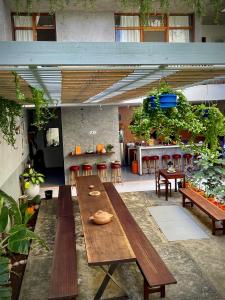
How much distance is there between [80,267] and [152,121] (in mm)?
2948

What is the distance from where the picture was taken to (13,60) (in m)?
2.03

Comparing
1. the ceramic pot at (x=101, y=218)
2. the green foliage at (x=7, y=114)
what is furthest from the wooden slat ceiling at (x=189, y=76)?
the green foliage at (x=7, y=114)

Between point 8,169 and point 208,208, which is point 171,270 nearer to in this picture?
point 208,208

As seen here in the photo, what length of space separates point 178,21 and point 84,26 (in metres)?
3.03

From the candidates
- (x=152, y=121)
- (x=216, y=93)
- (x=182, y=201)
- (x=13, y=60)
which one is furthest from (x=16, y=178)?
(x=216, y=93)

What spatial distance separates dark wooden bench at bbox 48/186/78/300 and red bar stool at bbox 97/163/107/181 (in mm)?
4505

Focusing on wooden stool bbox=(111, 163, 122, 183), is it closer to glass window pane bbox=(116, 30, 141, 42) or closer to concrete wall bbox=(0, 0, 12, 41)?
glass window pane bbox=(116, 30, 141, 42)

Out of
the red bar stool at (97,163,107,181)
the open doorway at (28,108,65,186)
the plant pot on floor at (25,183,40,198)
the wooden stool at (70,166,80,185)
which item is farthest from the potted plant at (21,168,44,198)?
the open doorway at (28,108,65,186)

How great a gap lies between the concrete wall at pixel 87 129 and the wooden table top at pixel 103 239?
5.03 meters

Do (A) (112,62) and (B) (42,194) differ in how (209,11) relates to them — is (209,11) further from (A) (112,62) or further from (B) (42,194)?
(A) (112,62)

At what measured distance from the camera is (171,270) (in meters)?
4.68

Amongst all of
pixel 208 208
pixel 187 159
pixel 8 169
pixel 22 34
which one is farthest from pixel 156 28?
pixel 8 169

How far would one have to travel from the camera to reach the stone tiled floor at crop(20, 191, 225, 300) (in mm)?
4129

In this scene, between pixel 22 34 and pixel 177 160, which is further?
pixel 177 160
